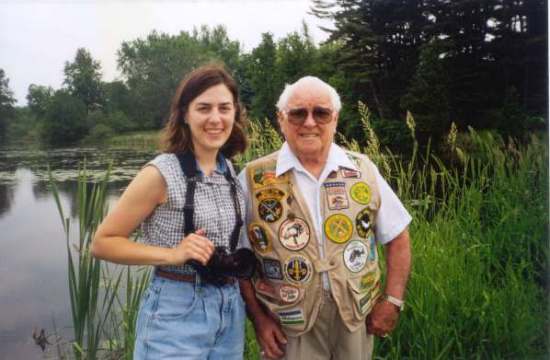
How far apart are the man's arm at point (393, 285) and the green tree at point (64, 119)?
2558 mm

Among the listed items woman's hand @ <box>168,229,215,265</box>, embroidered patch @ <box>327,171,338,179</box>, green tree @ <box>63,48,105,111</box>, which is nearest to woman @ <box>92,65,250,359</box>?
woman's hand @ <box>168,229,215,265</box>

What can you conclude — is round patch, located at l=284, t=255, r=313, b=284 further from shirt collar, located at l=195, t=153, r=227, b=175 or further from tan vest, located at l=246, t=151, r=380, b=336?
shirt collar, located at l=195, t=153, r=227, b=175

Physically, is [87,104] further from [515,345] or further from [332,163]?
[515,345]

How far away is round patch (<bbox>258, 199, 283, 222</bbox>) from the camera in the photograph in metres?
1.60

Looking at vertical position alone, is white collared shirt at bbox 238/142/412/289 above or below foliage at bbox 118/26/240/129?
below

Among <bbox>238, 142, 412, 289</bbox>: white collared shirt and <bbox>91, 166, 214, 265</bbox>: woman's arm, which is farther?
<bbox>238, 142, 412, 289</bbox>: white collared shirt

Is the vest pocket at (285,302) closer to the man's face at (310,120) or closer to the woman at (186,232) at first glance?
the woman at (186,232)

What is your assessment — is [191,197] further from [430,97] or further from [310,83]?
[430,97]

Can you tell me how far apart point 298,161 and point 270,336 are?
2.22 ft

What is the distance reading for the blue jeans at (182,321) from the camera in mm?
1319

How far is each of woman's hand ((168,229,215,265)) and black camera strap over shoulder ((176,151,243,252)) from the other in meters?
0.07

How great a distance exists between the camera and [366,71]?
3.57 meters

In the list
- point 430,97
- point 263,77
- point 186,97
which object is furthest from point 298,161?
point 430,97

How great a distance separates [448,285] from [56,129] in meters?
2.89
